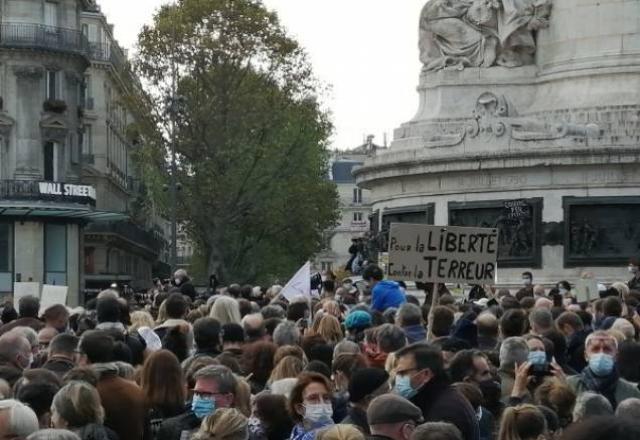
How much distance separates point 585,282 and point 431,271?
6872 millimetres

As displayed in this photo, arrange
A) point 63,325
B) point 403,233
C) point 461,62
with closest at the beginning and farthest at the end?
point 63,325 < point 403,233 < point 461,62

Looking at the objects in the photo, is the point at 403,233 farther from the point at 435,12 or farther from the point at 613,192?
the point at 435,12

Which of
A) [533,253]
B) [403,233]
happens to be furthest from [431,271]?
[533,253]

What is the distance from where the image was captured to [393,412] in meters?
9.10

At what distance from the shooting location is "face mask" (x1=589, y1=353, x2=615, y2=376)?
12570mm

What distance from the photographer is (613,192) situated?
3603cm

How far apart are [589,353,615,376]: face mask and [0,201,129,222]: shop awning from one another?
51095 millimetres

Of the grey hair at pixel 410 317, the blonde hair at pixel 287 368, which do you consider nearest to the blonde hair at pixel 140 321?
the grey hair at pixel 410 317

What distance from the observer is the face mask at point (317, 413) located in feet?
34.3

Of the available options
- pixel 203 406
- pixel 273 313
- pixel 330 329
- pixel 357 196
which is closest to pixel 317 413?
pixel 203 406

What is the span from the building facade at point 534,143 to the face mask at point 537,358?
2227 cm

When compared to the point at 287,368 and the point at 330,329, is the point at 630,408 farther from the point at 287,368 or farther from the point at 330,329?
the point at 330,329

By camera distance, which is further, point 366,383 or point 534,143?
point 534,143

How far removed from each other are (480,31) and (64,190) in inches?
1135
